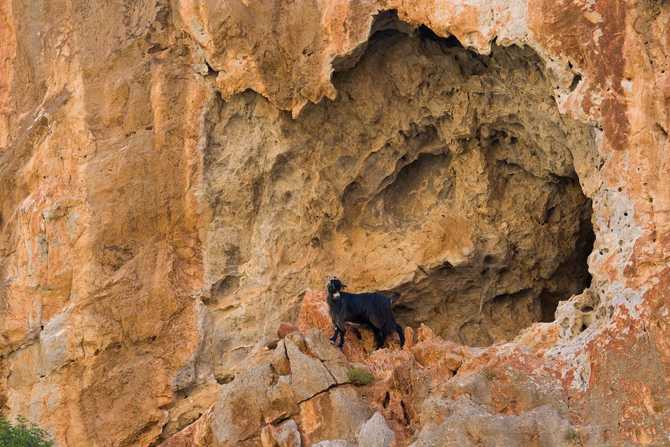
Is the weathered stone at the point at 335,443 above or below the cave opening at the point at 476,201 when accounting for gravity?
below

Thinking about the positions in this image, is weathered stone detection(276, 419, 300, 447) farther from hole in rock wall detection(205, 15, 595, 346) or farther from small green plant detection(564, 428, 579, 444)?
hole in rock wall detection(205, 15, 595, 346)

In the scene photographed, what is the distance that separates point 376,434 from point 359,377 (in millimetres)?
1255

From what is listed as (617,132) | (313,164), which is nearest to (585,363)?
(617,132)

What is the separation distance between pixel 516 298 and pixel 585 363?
5.12 metres

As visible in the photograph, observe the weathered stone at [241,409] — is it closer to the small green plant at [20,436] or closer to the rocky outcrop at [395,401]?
the rocky outcrop at [395,401]

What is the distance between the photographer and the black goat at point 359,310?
1248 centimetres

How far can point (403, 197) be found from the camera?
15.5 meters

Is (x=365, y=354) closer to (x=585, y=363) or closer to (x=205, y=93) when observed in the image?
(x=585, y=363)

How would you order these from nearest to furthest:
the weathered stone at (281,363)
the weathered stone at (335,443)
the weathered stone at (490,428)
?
the weathered stone at (490,428), the weathered stone at (335,443), the weathered stone at (281,363)

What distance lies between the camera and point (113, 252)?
14492 mm

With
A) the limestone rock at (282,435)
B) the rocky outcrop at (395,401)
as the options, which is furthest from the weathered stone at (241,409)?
the limestone rock at (282,435)

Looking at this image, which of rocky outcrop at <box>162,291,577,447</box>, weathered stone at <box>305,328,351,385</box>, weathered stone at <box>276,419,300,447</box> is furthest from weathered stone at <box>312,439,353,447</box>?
weathered stone at <box>305,328,351,385</box>

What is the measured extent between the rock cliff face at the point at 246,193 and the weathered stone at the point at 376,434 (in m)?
1.65

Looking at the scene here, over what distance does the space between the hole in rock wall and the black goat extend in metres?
2.11
